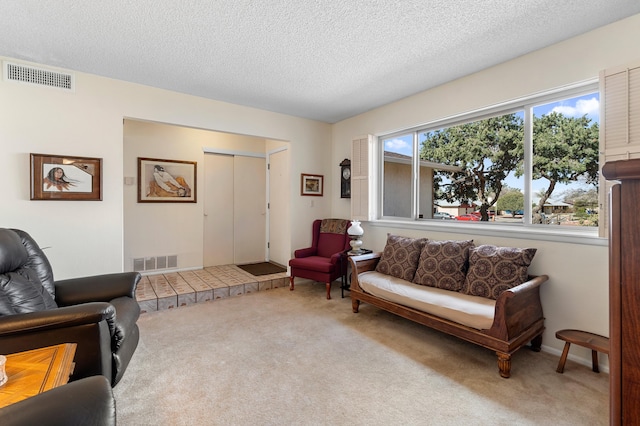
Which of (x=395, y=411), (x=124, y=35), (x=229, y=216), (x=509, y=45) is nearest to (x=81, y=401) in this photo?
(x=395, y=411)

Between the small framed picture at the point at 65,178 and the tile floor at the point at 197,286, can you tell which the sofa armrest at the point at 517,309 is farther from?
the small framed picture at the point at 65,178

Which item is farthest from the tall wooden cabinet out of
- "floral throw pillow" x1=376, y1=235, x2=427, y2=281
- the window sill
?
"floral throw pillow" x1=376, y1=235, x2=427, y2=281

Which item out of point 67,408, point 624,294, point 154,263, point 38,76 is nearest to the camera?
point 624,294

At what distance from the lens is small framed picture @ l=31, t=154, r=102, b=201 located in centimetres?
283

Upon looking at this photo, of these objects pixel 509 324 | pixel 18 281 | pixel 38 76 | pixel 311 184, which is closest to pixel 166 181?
pixel 38 76

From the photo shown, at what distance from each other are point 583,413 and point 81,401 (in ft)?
8.42

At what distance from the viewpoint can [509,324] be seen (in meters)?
2.16

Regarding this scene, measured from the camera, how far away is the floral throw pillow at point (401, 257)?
10.5ft

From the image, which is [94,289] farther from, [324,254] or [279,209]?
[279,209]

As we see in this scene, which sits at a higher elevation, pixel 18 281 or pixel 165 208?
pixel 165 208

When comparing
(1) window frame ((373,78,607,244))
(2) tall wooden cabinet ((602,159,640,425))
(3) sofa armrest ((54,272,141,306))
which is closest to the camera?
(2) tall wooden cabinet ((602,159,640,425))

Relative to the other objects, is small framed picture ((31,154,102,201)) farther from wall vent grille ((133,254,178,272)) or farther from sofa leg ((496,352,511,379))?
sofa leg ((496,352,511,379))

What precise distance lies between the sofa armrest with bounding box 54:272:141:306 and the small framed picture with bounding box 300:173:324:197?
9.03 feet

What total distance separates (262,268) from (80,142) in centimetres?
300
